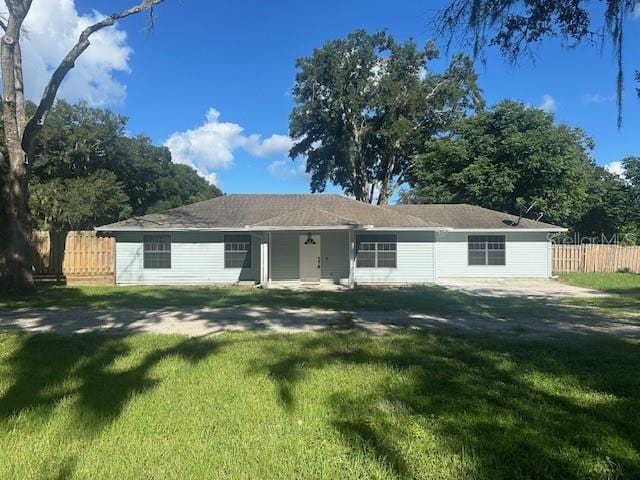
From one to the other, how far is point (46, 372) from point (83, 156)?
3673 cm

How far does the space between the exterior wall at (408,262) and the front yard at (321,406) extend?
1073 cm

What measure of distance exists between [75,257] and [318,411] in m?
16.9

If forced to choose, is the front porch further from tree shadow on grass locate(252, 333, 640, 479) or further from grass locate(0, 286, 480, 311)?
tree shadow on grass locate(252, 333, 640, 479)

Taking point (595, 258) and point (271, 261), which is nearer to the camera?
point (271, 261)

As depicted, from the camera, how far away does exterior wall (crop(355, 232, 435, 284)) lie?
18.5 meters

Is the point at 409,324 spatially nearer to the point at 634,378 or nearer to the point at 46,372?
the point at 634,378

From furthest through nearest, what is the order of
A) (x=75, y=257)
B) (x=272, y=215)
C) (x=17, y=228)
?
(x=272, y=215)
(x=75, y=257)
(x=17, y=228)

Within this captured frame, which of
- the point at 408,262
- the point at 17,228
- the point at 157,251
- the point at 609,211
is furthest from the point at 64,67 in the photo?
the point at 609,211

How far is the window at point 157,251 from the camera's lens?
18578 mm

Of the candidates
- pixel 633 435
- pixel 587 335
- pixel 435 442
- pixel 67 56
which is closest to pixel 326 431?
pixel 435 442

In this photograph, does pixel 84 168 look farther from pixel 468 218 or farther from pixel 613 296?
pixel 613 296

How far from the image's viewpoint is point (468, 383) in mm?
4961

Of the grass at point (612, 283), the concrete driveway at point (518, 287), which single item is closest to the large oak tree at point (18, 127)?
the concrete driveway at point (518, 287)

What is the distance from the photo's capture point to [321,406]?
4.26 metres
